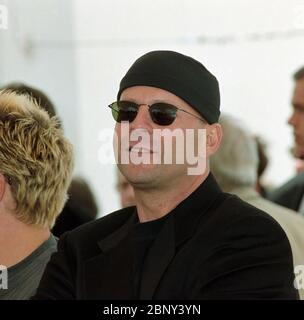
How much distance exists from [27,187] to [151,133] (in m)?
0.35

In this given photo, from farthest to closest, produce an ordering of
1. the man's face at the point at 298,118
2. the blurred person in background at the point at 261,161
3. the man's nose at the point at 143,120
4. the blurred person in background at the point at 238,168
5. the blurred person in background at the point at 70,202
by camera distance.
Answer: the blurred person in background at the point at 261,161 → the man's face at the point at 298,118 → the blurred person in background at the point at 238,168 → the blurred person in background at the point at 70,202 → the man's nose at the point at 143,120

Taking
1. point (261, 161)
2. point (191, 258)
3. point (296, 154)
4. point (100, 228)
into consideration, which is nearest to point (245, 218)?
point (191, 258)

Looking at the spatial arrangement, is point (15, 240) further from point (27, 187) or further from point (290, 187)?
point (290, 187)

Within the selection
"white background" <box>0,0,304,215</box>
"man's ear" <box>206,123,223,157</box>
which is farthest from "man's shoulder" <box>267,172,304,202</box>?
"man's ear" <box>206,123,223,157</box>

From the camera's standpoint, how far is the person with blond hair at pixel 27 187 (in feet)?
5.51

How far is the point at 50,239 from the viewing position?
68.7 inches

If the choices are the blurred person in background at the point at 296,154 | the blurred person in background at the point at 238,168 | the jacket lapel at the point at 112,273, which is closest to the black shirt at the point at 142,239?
the jacket lapel at the point at 112,273

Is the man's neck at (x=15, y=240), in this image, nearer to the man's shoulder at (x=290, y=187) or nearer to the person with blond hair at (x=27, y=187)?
the person with blond hair at (x=27, y=187)

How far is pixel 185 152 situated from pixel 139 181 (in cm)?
13

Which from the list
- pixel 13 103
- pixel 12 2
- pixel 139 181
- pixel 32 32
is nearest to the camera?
pixel 139 181

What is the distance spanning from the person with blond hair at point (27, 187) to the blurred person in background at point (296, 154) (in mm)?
771

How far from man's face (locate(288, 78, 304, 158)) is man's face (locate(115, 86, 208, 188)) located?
0.69 m

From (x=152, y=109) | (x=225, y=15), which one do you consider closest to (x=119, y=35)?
(x=225, y=15)
